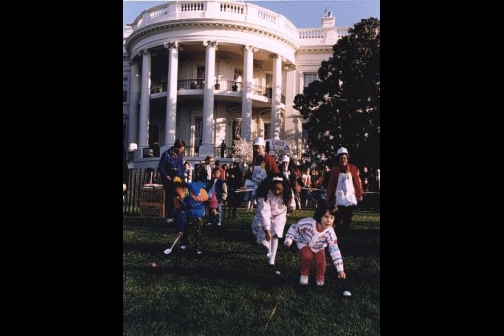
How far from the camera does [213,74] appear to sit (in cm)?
530

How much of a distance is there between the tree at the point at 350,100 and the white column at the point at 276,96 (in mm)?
261

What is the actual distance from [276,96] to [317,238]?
→ 74.1 inches

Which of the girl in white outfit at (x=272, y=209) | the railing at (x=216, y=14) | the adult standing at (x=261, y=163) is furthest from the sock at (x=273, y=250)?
the railing at (x=216, y=14)

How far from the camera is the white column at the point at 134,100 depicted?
527cm

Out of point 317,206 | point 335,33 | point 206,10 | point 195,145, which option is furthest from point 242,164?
point 206,10

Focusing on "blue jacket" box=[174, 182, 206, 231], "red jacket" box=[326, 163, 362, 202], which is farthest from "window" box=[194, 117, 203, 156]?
"red jacket" box=[326, 163, 362, 202]

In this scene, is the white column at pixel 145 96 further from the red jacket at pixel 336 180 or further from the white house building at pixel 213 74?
the red jacket at pixel 336 180

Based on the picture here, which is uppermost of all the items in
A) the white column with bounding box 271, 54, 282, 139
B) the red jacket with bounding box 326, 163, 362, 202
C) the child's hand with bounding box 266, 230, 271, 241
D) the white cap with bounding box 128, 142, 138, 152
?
the white column with bounding box 271, 54, 282, 139

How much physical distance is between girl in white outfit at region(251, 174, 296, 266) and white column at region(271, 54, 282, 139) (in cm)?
61

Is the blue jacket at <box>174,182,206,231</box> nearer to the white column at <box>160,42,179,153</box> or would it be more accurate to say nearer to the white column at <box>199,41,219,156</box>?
the white column at <box>199,41,219,156</box>

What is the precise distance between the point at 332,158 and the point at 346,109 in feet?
Answer: 1.99

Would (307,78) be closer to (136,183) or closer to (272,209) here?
(272,209)

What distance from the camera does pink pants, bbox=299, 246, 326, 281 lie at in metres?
4.32

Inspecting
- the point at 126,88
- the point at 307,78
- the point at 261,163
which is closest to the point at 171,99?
the point at 126,88
